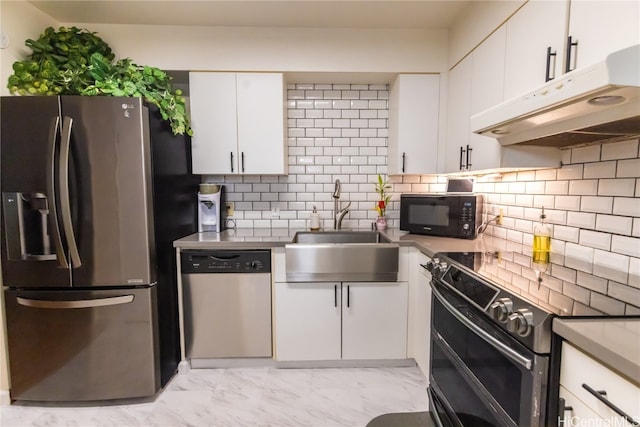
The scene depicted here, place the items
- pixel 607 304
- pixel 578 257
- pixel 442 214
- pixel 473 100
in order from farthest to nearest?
pixel 442 214
pixel 473 100
pixel 578 257
pixel 607 304

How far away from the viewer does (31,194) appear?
5.58 ft

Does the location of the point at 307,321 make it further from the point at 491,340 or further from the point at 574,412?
the point at 574,412

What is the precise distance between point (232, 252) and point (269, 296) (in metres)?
0.39

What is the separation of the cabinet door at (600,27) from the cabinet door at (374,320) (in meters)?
1.50

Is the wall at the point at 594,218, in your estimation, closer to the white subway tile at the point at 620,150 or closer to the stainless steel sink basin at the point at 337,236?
the white subway tile at the point at 620,150

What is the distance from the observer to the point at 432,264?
5.15ft

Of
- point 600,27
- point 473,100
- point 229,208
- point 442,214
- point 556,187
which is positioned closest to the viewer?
point 600,27

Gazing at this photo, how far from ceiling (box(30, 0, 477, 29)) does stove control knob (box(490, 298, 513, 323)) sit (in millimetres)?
1882

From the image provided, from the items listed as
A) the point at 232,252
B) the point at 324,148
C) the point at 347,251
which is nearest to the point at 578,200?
the point at 347,251

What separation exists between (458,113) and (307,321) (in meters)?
1.76

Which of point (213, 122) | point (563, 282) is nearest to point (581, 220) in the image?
point (563, 282)

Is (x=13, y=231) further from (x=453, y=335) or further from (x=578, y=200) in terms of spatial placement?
(x=578, y=200)

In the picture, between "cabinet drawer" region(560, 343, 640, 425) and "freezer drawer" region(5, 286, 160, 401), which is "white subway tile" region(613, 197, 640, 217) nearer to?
"cabinet drawer" region(560, 343, 640, 425)

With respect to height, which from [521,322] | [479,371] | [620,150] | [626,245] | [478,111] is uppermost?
[478,111]
